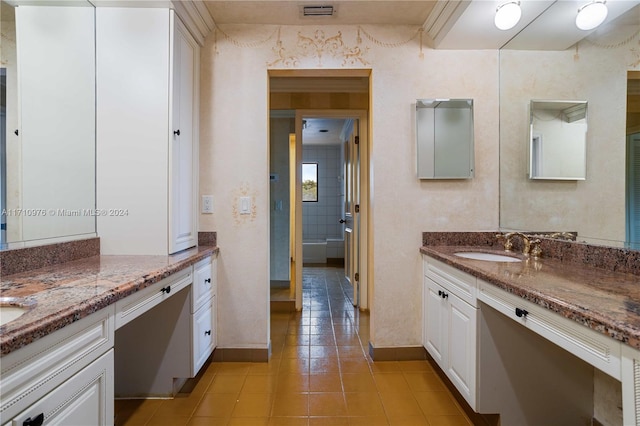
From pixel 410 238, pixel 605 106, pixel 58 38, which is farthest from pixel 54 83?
pixel 605 106

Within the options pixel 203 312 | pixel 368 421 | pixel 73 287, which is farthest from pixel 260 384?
pixel 73 287

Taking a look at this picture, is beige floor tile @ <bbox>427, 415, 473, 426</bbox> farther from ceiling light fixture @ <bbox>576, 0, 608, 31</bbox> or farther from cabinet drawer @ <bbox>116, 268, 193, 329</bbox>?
ceiling light fixture @ <bbox>576, 0, 608, 31</bbox>

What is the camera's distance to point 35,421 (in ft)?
2.34

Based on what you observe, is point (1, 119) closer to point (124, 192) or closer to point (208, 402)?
point (124, 192)

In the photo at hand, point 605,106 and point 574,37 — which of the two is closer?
point 605,106

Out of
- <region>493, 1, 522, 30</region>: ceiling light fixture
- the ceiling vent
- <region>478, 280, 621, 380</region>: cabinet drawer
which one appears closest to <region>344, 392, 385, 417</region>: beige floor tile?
<region>478, 280, 621, 380</region>: cabinet drawer

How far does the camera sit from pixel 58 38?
1.57 metres

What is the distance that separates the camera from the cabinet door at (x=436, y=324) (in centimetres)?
180

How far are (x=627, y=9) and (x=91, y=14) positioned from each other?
2.67 m

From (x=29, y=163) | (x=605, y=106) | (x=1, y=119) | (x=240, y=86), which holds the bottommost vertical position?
(x=29, y=163)

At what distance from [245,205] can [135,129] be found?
787mm

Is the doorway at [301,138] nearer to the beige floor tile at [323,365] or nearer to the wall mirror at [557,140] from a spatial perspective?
the beige floor tile at [323,365]

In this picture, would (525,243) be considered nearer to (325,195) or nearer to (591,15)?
(591,15)

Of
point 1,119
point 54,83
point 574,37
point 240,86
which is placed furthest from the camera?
point 240,86
